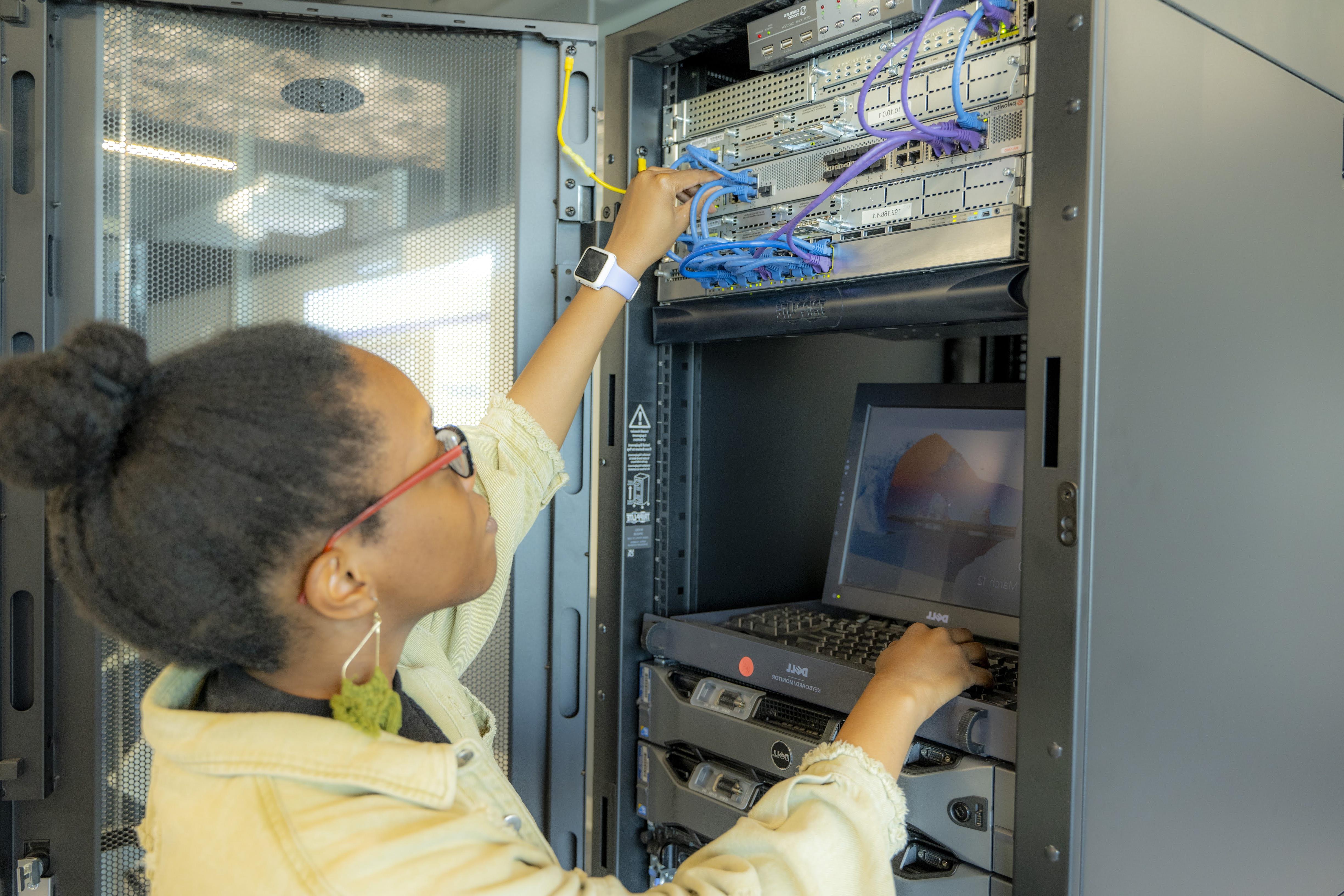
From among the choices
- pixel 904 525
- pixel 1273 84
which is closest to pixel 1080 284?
pixel 1273 84

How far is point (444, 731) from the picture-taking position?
3.44 ft

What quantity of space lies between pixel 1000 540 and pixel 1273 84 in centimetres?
65

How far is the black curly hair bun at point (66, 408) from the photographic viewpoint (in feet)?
2.33

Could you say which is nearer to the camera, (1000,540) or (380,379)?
(380,379)

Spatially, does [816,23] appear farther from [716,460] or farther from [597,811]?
[597,811]

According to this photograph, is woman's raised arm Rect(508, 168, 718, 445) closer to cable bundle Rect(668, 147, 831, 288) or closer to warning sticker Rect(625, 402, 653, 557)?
cable bundle Rect(668, 147, 831, 288)

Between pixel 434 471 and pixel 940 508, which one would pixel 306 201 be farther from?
pixel 940 508

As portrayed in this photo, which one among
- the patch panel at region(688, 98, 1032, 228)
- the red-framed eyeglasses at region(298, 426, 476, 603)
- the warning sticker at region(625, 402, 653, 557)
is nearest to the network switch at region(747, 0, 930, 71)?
the patch panel at region(688, 98, 1032, 228)

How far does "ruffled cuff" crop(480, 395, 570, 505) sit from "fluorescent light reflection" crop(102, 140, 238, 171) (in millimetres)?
550

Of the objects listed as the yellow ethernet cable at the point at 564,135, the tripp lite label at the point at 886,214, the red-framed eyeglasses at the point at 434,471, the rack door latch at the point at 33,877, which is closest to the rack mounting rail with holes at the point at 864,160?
the tripp lite label at the point at 886,214

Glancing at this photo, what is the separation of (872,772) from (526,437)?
0.62m

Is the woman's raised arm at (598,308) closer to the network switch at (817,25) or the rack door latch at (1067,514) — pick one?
the network switch at (817,25)

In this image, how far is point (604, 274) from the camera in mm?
1295

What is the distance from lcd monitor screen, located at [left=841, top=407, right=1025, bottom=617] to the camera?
1372 millimetres
